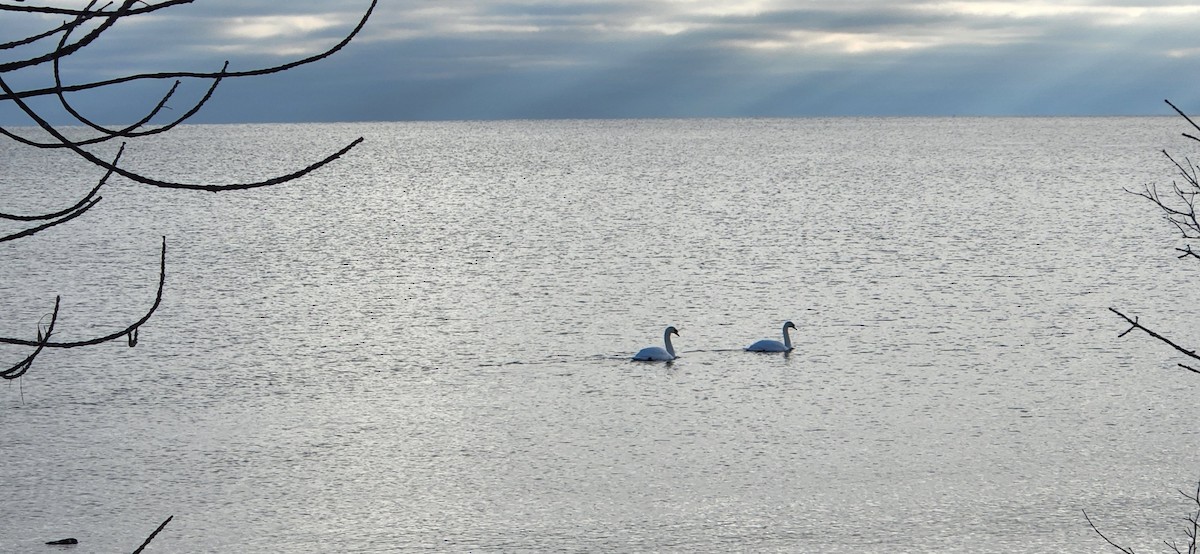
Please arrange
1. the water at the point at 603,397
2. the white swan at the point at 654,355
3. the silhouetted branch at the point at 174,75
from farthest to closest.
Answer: the white swan at the point at 654,355 < the water at the point at 603,397 < the silhouetted branch at the point at 174,75

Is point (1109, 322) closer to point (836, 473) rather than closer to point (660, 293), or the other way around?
point (660, 293)

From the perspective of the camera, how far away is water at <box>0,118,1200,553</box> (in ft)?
44.7

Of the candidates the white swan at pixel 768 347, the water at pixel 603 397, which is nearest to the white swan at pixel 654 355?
the water at pixel 603 397

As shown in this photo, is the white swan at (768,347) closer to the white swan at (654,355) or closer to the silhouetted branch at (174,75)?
the white swan at (654,355)

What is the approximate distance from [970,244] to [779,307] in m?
18.1

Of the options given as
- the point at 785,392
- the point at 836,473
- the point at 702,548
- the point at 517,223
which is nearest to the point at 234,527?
the point at 702,548

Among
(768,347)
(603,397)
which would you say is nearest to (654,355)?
(768,347)

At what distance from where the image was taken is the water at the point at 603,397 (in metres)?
13.6

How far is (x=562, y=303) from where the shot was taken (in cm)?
3036

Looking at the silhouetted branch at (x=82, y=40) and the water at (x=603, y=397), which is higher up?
the silhouetted branch at (x=82, y=40)

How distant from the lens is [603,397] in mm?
19734

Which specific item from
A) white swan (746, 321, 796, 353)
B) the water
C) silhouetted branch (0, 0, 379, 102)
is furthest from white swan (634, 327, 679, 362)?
silhouetted branch (0, 0, 379, 102)

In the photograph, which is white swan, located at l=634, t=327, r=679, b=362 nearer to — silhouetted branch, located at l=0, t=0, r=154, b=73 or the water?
the water

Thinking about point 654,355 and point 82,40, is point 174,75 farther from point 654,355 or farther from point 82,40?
point 654,355
